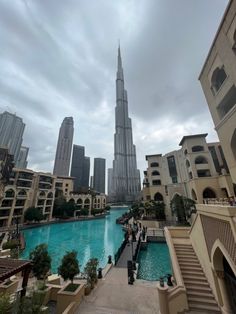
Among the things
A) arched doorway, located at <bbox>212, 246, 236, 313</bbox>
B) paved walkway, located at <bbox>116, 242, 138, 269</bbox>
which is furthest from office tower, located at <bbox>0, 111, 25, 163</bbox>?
arched doorway, located at <bbox>212, 246, 236, 313</bbox>

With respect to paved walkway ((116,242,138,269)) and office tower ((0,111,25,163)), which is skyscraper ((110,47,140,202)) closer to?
office tower ((0,111,25,163))

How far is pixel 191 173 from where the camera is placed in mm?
27641

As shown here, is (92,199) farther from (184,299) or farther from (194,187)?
(184,299)

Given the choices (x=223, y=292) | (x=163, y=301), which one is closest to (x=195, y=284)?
(x=223, y=292)

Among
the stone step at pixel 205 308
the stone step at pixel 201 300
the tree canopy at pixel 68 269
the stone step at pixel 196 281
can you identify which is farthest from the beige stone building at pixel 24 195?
the stone step at pixel 205 308

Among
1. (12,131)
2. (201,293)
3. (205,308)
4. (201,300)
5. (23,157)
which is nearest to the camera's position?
(205,308)

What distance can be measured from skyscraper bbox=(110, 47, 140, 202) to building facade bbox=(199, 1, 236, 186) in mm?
115317

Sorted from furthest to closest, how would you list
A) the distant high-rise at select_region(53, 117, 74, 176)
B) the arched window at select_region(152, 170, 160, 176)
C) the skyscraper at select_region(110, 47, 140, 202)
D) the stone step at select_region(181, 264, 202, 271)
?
the skyscraper at select_region(110, 47, 140, 202)
the distant high-rise at select_region(53, 117, 74, 176)
the arched window at select_region(152, 170, 160, 176)
the stone step at select_region(181, 264, 202, 271)

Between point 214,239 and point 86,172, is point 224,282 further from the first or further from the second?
point 86,172

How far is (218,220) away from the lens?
20.2 feet

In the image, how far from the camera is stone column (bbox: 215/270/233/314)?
20.6ft

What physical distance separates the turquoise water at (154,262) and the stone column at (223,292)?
5.95m

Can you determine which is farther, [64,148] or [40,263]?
[64,148]

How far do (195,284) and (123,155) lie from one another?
138408 millimetres
